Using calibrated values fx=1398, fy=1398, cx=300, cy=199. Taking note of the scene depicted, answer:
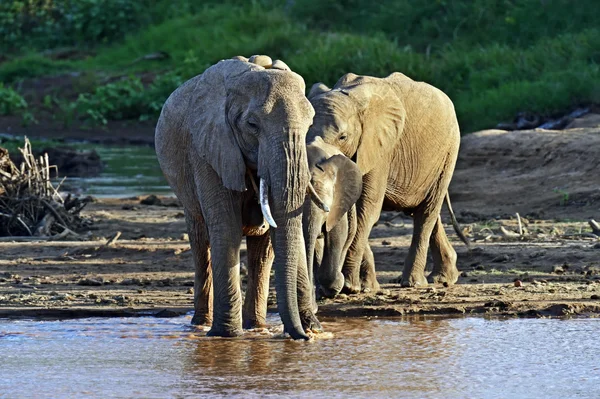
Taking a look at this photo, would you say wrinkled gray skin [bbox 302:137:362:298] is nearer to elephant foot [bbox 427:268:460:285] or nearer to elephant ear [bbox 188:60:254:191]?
elephant ear [bbox 188:60:254:191]

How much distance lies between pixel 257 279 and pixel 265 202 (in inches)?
46.7

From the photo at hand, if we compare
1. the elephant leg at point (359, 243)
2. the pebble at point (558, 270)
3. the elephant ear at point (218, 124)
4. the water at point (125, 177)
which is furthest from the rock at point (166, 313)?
the water at point (125, 177)

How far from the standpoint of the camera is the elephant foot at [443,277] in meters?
10.4

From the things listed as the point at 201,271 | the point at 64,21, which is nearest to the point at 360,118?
the point at 201,271

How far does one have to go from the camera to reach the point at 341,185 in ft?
28.3

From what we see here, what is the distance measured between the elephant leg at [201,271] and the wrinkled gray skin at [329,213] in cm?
63

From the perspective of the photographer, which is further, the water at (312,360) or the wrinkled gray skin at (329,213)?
the wrinkled gray skin at (329,213)

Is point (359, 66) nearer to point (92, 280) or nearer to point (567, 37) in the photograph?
point (567, 37)

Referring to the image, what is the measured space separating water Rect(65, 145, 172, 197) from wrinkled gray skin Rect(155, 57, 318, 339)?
892cm

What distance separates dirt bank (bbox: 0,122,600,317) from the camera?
936cm

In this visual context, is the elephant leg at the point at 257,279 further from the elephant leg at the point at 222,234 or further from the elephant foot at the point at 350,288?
the elephant foot at the point at 350,288

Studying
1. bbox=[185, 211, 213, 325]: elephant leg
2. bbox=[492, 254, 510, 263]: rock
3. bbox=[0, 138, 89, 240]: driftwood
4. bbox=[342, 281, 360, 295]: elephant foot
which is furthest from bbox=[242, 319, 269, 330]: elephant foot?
bbox=[0, 138, 89, 240]: driftwood

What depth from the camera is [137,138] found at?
1061 inches

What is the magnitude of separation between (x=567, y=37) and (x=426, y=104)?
40.9 feet
